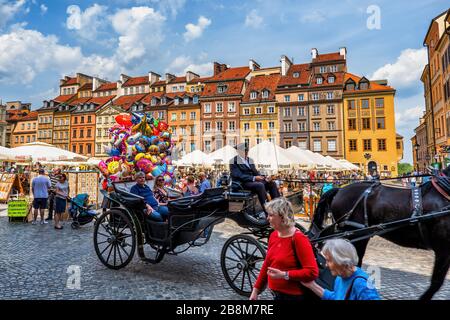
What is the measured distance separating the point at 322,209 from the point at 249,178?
121 centimetres

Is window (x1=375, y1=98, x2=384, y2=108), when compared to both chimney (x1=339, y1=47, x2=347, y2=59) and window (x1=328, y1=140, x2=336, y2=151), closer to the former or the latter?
window (x1=328, y1=140, x2=336, y2=151)

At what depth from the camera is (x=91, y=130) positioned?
2349 inches

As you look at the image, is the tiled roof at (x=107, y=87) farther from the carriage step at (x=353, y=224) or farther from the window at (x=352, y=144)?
the carriage step at (x=353, y=224)

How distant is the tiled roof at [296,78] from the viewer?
1921 inches

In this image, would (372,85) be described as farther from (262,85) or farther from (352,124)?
(262,85)

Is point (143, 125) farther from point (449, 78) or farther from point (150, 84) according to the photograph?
point (150, 84)

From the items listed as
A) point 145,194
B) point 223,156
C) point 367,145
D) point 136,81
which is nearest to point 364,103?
point 367,145

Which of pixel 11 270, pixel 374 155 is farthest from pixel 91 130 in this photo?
pixel 11 270

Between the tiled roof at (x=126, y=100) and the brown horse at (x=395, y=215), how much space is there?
55837mm

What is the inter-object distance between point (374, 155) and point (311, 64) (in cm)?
1602

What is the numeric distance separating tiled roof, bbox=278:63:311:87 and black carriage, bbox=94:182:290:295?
45.5m

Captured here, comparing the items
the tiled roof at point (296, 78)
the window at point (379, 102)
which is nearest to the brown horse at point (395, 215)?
the window at point (379, 102)

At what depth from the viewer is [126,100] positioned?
197 ft

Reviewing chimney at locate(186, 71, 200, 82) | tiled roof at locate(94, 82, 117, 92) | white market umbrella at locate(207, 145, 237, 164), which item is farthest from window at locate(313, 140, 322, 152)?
tiled roof at locate(94, 82, 117, 92)
